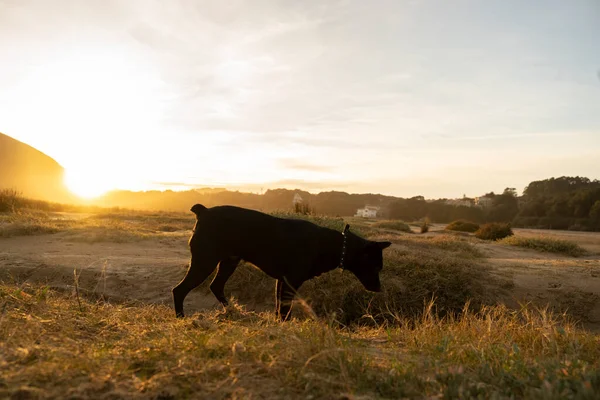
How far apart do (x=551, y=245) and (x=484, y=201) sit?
38.0 m

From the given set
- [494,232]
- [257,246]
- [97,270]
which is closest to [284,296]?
[257,246]

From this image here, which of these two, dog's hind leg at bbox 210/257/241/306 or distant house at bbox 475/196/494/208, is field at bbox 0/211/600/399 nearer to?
dog's hind leg at bbox 210/257/241/306

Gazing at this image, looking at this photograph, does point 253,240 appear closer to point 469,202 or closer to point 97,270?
point 97,270

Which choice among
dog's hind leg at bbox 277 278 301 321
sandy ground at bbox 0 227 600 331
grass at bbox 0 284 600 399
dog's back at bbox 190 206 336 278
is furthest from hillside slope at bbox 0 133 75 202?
grass at bbox 0 284 600 399

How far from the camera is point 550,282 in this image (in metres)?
8.03

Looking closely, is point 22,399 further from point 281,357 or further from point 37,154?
point 37,154

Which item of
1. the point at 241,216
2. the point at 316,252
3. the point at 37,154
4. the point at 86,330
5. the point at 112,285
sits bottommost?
the point at 112,285

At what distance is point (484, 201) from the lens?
51.1 metres

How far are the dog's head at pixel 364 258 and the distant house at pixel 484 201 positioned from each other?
4615cm

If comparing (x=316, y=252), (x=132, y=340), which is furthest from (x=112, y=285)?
(x=132, y=340)

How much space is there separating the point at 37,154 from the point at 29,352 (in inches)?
2689

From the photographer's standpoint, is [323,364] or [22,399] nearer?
[22,399]

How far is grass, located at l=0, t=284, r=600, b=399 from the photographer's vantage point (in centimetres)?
213

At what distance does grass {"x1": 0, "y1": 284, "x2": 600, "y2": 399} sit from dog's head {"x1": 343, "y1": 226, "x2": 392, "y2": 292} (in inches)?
86.9
